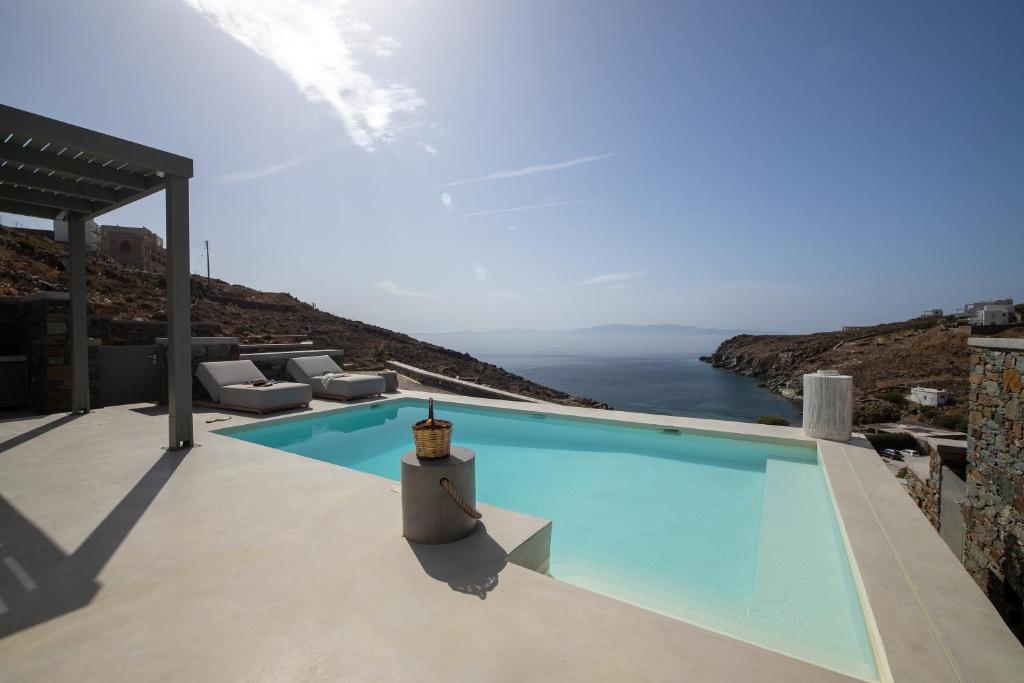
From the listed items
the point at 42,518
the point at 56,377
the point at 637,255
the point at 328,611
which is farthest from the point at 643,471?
the point at 637,255

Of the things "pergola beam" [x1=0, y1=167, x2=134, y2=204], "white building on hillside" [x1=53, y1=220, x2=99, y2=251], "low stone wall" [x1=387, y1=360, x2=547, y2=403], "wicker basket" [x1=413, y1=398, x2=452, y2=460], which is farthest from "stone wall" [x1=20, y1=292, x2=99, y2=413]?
"wicker basket" [x1=413, y1=398, x2=452, y2=460]

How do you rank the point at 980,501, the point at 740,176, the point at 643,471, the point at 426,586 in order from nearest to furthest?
the point at 426,586, the point at 980,501, the point at 643,471, the point at 740,176

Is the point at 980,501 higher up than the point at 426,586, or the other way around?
the point at 426,586

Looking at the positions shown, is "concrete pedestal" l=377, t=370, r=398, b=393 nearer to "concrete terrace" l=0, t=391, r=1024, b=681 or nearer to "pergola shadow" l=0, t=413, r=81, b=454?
"pergola shadow" l=0, t=413, r=81, b=454

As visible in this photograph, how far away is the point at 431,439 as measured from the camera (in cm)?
261

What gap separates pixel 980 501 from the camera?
15.6 feet

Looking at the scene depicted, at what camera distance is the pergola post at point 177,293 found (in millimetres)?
4539

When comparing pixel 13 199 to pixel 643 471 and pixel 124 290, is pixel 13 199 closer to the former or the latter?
pixel 643 471

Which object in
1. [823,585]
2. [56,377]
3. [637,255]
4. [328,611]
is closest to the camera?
[328,611]


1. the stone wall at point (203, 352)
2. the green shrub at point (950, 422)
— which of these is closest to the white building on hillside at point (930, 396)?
the green shrub at point (950, 422)

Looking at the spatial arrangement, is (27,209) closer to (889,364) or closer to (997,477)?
(997,477)

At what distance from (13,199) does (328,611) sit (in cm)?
698

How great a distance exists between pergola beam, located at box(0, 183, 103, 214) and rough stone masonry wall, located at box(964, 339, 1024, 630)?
10.3 metres

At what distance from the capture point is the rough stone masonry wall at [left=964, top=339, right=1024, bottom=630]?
3.94 metres
